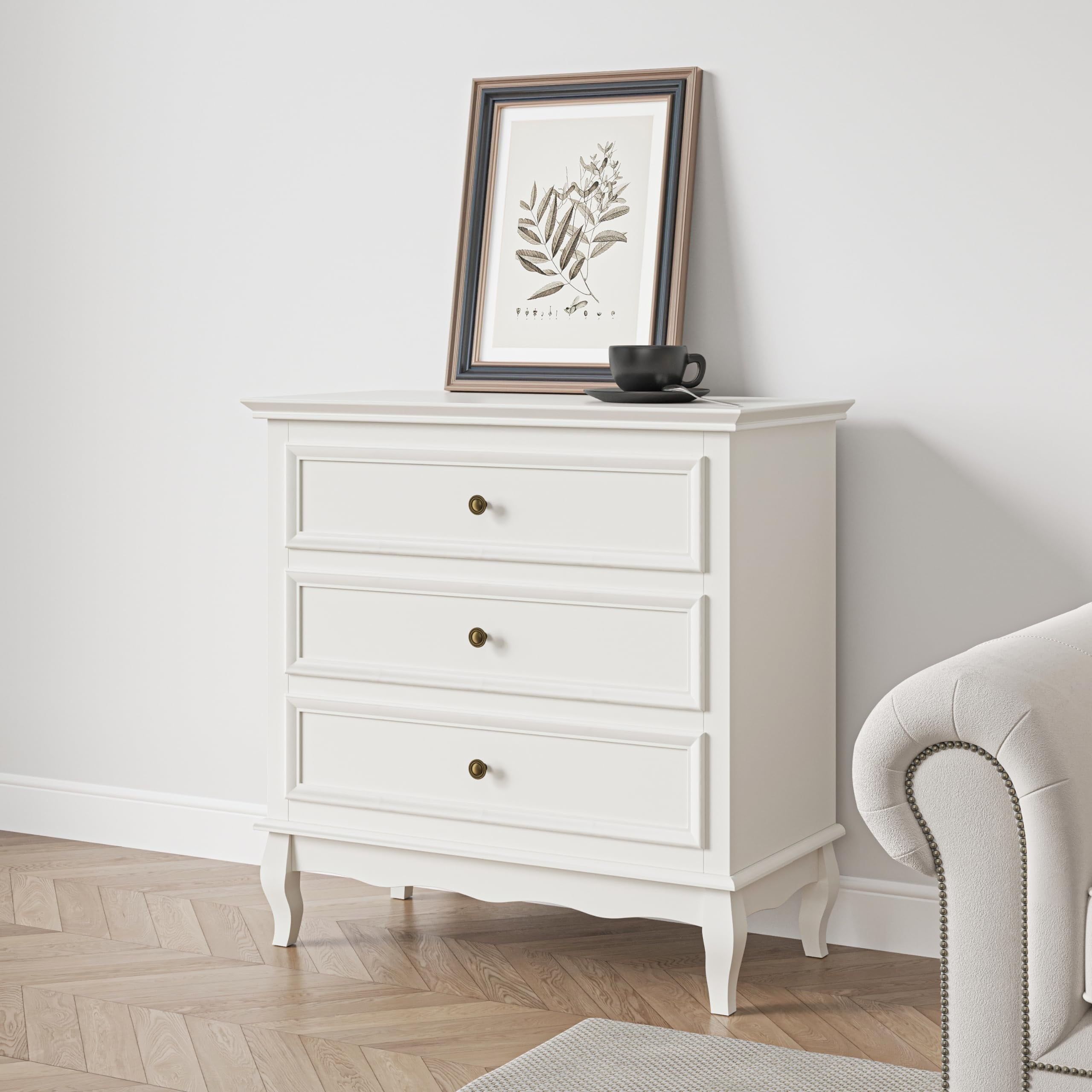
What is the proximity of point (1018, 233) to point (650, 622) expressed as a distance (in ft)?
3.11

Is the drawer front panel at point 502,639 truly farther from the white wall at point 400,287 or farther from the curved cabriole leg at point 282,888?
the white wall at point 400,287

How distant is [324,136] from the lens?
3225 millimetres

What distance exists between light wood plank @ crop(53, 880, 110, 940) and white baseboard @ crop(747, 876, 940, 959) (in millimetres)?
1263

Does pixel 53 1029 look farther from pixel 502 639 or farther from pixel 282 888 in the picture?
pixel 502 639

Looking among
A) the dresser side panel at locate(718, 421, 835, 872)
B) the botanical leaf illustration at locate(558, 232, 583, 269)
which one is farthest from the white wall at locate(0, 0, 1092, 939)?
the botanical leaf illustration at locate(558, 232, 583, 269)

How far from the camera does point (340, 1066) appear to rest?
7.49 ft

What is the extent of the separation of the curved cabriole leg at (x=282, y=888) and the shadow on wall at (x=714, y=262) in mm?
1185

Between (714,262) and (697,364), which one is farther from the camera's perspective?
(714,262)

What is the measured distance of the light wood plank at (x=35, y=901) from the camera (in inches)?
118

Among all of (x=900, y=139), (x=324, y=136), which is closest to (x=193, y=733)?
(x=324, y=136)

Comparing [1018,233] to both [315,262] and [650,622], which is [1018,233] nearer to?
[650,622]

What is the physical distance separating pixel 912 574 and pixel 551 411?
30.3 inches

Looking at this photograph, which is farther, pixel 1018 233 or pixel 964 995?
pixel 1018 233

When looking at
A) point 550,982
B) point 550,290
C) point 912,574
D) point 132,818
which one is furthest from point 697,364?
point 132,818
